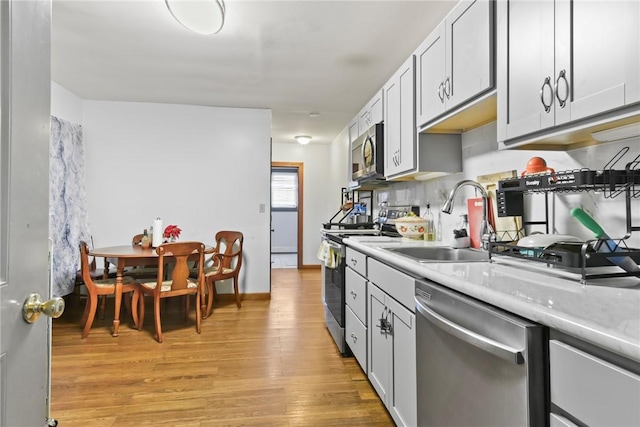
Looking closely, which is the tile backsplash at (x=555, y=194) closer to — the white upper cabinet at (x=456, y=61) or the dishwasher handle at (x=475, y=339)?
the white upper cabinet at (x=456, y=61)

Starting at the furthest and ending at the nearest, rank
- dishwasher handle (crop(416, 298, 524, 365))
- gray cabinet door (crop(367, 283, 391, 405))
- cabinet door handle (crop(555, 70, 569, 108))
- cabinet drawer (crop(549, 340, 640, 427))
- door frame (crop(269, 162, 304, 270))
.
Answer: door frame (crop(269, 162, 304, 270)), gray cabinet door (crop(367, 283, 391, 405)), cabinet door handle (crop(555, 70, 569, 108)), dishwasher handle (crop(416, 298, 524, 365)), cabinet drawer (crop(549, 340, 640, 427))

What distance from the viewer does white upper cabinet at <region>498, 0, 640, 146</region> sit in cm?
95

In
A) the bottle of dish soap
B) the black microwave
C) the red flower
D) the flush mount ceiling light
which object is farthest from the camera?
the red flower

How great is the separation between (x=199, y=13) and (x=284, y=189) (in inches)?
262

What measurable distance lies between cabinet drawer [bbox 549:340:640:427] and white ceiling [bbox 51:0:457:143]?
211 cm

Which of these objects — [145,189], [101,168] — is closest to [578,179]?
[145,189]

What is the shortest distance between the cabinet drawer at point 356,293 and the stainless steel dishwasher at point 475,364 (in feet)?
2.61

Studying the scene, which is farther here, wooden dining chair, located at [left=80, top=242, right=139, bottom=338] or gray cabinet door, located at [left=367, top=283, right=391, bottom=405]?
wooden dining chair, located at [left=80, top=242, right=139, bottom=338]

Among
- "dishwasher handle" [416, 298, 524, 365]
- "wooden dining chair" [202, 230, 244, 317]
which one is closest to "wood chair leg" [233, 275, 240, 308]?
"wooden dining chair" [202, 230, 244, 317]

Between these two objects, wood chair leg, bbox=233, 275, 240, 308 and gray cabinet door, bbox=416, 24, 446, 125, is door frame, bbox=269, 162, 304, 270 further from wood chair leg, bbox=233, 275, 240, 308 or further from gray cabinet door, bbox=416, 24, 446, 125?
gray cabinet door, bbox=416, 24, 446, 125

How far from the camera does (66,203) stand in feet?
12.1

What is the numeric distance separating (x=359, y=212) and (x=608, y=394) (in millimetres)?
3839

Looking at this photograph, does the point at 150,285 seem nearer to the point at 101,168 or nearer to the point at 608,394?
the point at 101,168

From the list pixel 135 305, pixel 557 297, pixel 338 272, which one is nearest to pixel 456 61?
pixel 557 297
